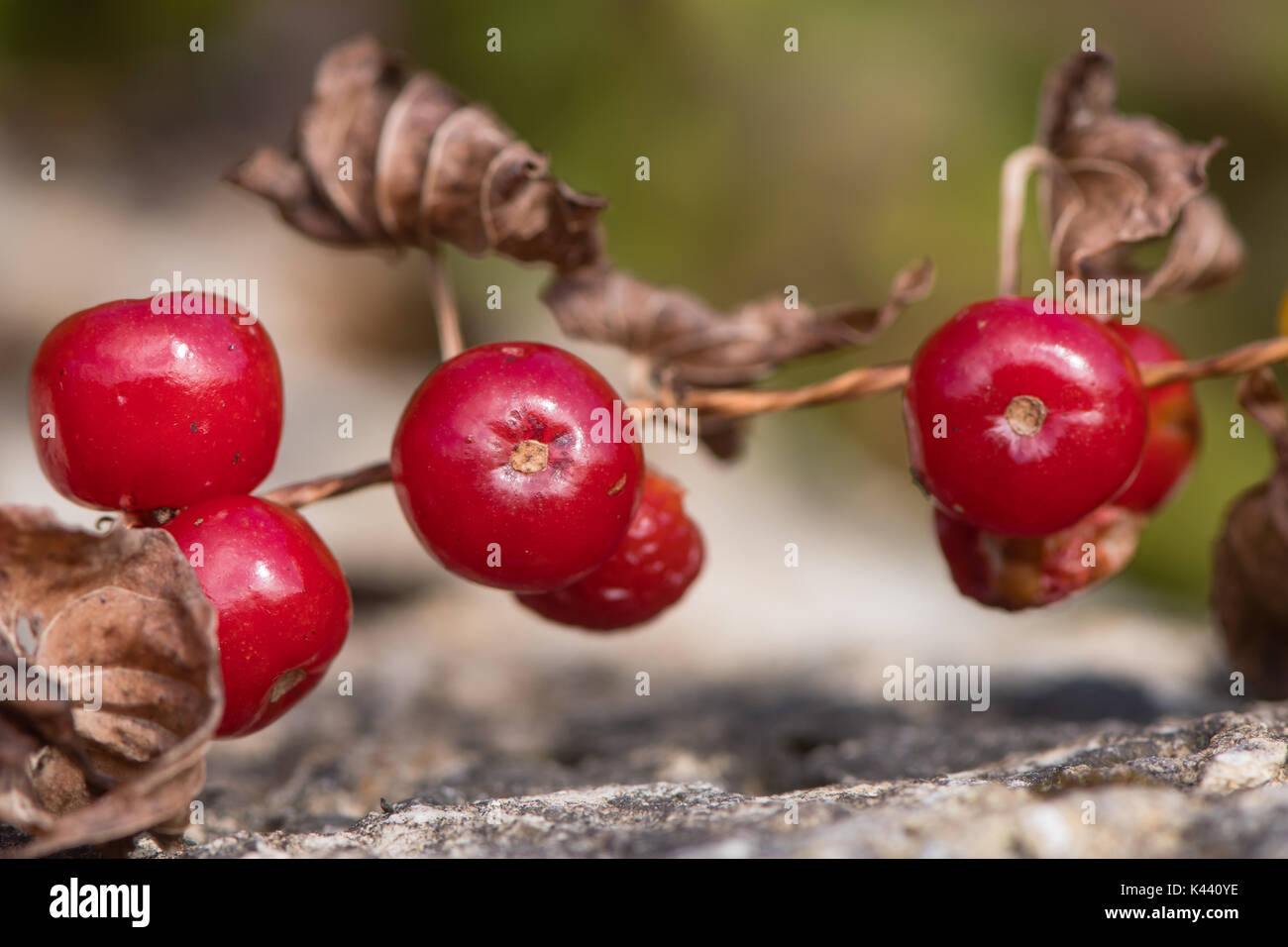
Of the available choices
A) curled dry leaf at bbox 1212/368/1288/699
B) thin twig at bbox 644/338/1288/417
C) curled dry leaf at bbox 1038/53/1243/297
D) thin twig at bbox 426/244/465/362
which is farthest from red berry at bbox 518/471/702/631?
curled dry leaf at bbox 1212/368/1288/699

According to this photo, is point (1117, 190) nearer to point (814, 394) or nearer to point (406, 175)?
point (814, 394)

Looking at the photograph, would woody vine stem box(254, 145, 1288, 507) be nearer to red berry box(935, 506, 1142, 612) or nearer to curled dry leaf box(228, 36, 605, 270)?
curled dry leaf box(228, 36, 605, 270)

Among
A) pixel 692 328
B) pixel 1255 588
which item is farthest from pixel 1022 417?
pixel 1255 588

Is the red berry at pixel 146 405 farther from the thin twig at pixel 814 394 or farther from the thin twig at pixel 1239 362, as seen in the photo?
the thin twig at pixel 1239 362

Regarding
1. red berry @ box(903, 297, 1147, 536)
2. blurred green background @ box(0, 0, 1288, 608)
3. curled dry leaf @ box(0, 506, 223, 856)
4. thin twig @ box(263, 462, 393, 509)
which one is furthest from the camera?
blurred green background @ box(0, 0, 1288, 608)

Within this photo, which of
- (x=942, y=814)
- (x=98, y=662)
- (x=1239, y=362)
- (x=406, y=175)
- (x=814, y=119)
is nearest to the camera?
(x=942, y=814)

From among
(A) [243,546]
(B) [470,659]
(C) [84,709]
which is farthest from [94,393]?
(B) [470,659]

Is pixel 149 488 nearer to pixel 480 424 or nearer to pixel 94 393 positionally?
pixel 94 393
